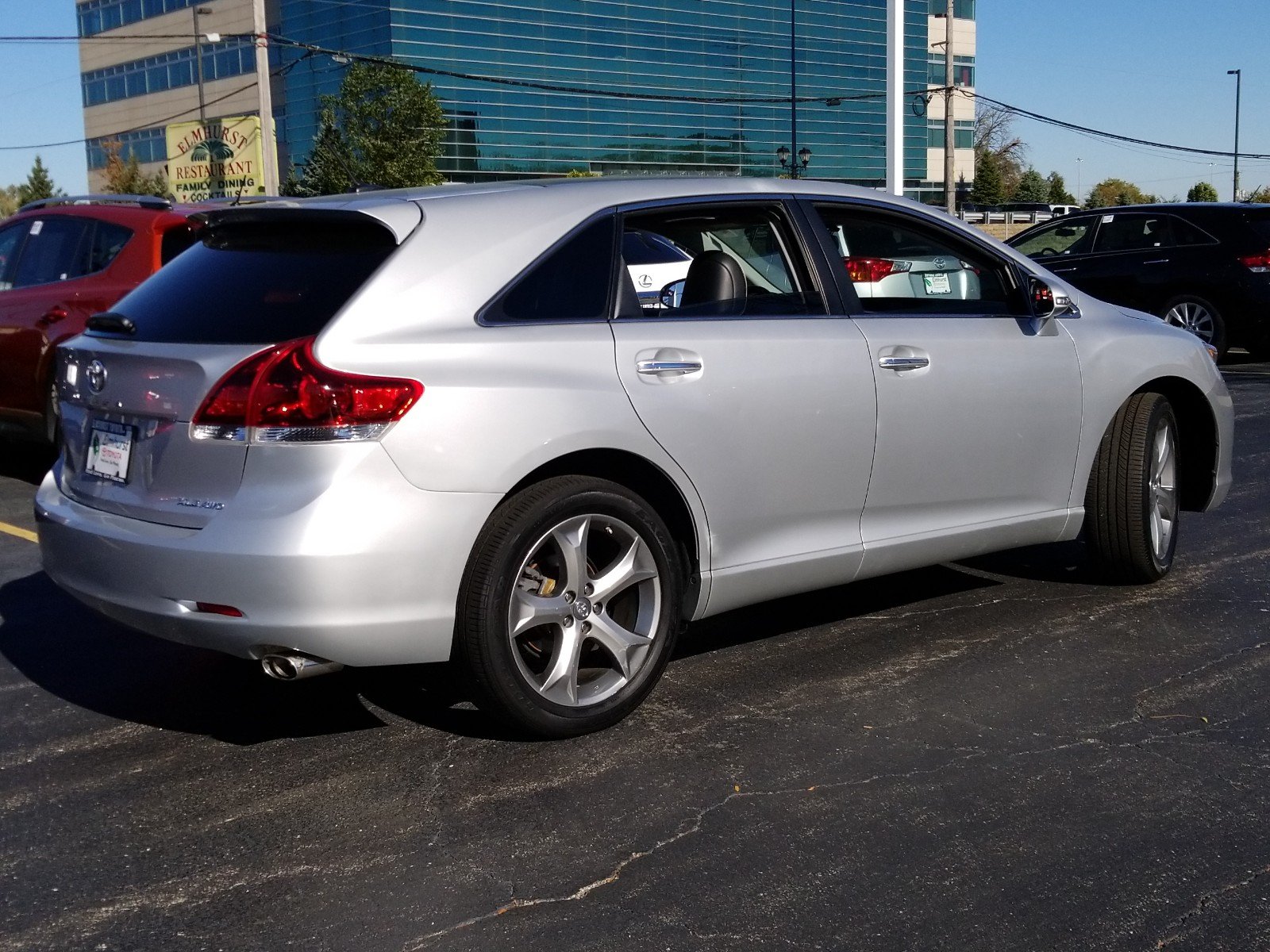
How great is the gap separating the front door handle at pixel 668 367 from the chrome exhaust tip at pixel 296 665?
1.23 meters

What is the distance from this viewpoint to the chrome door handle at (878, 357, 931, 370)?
4.83 meters

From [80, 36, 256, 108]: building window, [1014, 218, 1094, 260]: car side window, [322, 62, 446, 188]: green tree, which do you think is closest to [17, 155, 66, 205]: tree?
[80, 36, 256, 108]: building window

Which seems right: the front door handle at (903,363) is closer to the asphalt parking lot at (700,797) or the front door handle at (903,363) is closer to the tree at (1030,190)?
the asphalt parking lot at (700,797)

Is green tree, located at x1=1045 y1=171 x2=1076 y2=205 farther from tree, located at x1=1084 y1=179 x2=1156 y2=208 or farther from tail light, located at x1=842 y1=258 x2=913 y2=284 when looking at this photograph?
tail light, located at x1=842 y1=258 x2=913 y2=284

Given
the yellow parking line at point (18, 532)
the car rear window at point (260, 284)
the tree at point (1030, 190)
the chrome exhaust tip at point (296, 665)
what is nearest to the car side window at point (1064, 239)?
the yellow parking line at point (18, 532)

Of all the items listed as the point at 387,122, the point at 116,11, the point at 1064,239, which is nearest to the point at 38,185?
the point at 116,11

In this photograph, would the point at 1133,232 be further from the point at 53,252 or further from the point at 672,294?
the point at 672,294

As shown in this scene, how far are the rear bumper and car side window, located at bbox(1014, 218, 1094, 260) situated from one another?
12362 mm

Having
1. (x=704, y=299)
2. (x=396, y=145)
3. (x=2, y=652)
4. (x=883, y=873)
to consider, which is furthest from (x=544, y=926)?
(x=396, y=145)

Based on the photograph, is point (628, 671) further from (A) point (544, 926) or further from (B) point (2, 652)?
(B) point (2, 652)

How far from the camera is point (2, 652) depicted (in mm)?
5215

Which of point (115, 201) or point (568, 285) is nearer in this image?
point (568, 285)

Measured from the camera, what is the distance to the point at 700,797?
374cm

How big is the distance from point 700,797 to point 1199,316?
1244 cm
